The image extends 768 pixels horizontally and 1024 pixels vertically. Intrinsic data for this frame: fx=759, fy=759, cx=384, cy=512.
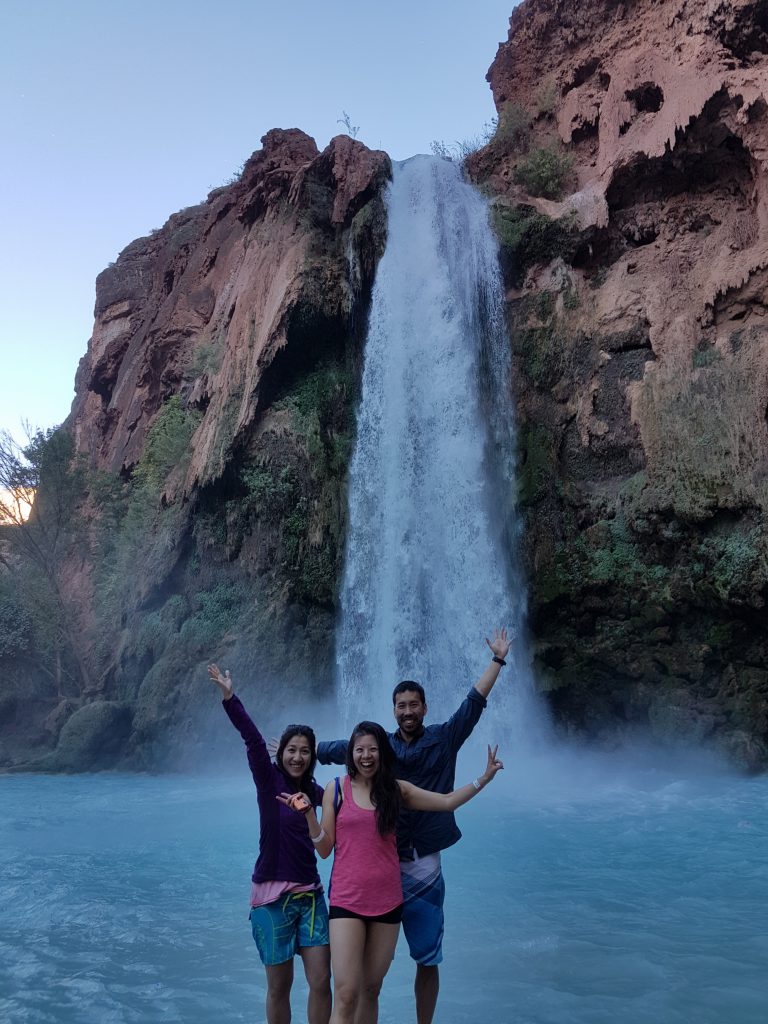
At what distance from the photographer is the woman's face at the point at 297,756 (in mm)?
3732

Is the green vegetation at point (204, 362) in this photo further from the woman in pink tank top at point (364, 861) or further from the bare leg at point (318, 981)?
the bare leg at point (318, 981)

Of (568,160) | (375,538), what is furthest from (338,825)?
(568,160)

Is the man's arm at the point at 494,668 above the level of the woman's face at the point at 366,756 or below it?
above

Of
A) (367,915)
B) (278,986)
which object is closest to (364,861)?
(367,915)

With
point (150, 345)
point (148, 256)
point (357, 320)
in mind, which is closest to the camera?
point (357, 320)

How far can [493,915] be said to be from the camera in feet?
20.2

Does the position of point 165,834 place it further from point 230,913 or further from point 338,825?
point 338,825

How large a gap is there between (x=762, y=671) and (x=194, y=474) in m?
13.6

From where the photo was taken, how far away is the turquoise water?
4539mm

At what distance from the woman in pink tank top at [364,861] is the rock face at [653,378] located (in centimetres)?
1125

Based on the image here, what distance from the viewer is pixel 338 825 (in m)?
3.46

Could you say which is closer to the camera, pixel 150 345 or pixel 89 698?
pixel 89 698

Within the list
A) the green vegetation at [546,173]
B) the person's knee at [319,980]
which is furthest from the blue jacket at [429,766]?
the green vegetation at [546,173]

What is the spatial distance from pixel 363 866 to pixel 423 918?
54 centimetres
